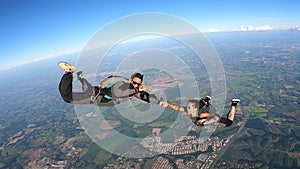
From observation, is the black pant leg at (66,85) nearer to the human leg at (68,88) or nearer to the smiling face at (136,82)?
the human leg at (68,88)

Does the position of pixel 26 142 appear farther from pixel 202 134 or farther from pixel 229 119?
pixel 229 119

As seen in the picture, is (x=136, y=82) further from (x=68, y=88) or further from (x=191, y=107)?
(x=68, y=88)

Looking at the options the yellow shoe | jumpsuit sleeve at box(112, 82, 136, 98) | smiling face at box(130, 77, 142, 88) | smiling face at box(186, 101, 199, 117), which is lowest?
smiling face at box(186, 101, 199, 117)

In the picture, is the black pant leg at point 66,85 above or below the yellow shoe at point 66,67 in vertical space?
below

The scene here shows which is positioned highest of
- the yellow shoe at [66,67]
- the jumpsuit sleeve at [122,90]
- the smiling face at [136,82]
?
the yellow shoe at [66,67]

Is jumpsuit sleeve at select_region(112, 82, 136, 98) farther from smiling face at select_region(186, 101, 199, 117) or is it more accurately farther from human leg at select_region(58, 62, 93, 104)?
smiling face at select_region(186, 101, 199, 117)

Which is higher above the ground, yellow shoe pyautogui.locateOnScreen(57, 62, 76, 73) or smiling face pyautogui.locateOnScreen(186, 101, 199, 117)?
yellow shoe pyautogui.locateOnScreen(57, 62, 76, 73)

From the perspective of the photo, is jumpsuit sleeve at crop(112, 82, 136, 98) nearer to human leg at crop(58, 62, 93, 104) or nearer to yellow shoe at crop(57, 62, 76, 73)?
human leg at crop(58, 62, 93, 104)

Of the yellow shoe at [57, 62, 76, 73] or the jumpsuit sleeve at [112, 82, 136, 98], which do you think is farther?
the jumpsuit sleeve at [112, 82, 136, 98]

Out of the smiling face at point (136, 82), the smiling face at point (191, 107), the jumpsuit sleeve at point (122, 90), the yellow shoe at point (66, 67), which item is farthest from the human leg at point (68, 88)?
the smiling face at point (191, 107)

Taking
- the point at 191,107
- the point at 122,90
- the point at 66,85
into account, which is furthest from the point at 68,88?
the point at 191,107

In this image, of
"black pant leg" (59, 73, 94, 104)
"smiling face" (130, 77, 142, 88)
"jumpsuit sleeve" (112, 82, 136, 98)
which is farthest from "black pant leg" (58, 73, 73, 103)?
"smiling face" (130, 77, 142, 88)

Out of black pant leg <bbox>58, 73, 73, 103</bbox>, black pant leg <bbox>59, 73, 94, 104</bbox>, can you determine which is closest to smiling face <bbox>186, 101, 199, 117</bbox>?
black pant leg <bbox>59, 73, 94, 104</bbox>

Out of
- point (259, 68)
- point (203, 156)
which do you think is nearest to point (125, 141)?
point (203, 156)
